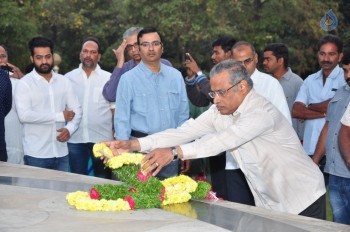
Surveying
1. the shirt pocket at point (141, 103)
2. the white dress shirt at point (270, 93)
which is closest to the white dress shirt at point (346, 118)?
the white dress shirt at point (270, 93)

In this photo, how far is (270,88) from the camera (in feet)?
22.7

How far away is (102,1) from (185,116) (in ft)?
82.4

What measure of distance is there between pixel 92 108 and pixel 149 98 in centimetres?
197

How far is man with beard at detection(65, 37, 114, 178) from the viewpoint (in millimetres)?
8797

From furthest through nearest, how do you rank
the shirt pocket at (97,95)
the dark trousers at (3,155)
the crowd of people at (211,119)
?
the shirt pocket at (97,95), the dark trousers at (3,155), the crowd of people at (211,119)

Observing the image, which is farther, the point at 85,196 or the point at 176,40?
the point at 176,40

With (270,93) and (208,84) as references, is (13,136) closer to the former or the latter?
(208,84)

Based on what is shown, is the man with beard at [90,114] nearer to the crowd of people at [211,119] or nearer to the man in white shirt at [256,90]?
the crowd of people at [211,119]

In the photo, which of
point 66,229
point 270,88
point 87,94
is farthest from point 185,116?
point 66,229

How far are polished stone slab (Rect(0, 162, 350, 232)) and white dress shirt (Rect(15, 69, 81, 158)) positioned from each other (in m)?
2.26

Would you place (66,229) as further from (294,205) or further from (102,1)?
(102,1)

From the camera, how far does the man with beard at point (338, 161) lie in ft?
20.7

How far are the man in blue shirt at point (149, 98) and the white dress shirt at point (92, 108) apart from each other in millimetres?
1769

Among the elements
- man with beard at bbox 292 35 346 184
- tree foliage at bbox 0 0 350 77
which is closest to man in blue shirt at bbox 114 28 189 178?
man with beard at bbox 292 35 346 184
